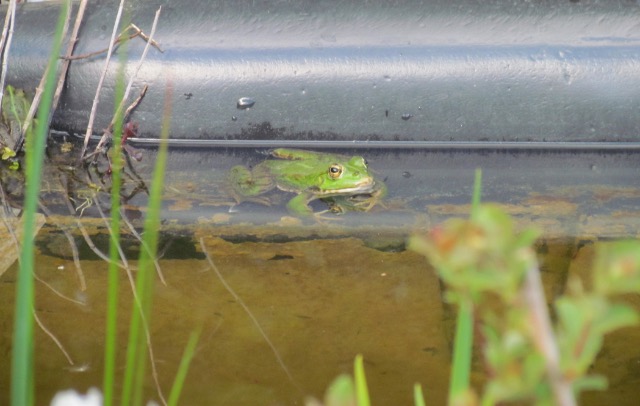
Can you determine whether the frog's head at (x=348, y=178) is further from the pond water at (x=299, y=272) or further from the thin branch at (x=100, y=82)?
Answer: the thin branch at (x=100, y=82)

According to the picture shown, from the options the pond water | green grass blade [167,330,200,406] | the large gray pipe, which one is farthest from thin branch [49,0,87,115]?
green grass blade [167,330,200,406]

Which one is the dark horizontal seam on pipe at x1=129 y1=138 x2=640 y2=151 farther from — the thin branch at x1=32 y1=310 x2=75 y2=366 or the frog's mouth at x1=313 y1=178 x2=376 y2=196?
the thin branch at x1=32 y1=310 x2=75 y2=366

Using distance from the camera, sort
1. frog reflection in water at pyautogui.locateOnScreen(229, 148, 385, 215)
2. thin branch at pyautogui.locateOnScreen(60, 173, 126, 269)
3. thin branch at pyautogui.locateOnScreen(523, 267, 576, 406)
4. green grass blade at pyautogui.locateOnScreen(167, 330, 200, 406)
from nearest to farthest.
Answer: thin branch at pyautogui.locateOnScreen(523, 267, 576, 406) < green grass blade at pyautogui.locateOnScreen(167, 330, 200, 406) < thin branch at pyautogui.locateOnScreen(60, 173, 126, 269) < frog reflection in water at pyautogui.locateOnScreen(229, 148, 385, 215)

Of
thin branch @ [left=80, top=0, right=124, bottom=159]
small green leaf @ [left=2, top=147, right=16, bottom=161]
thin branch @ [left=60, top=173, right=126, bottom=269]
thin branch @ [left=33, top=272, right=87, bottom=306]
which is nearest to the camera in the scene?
thin branch @ [left=33, top=272, right=87, bottom=306]

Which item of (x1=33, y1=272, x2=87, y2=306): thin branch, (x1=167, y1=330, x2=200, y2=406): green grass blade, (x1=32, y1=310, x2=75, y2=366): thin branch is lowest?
(x1=167, y1=330, x2=200, y2=406): green grass blade

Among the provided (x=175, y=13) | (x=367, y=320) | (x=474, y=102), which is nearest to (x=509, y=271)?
(x=367, y=320)

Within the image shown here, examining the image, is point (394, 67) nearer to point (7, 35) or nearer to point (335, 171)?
point (335, 171)

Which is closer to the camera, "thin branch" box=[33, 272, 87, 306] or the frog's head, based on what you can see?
"thin branch" box=[33, 272, 87, 306]
